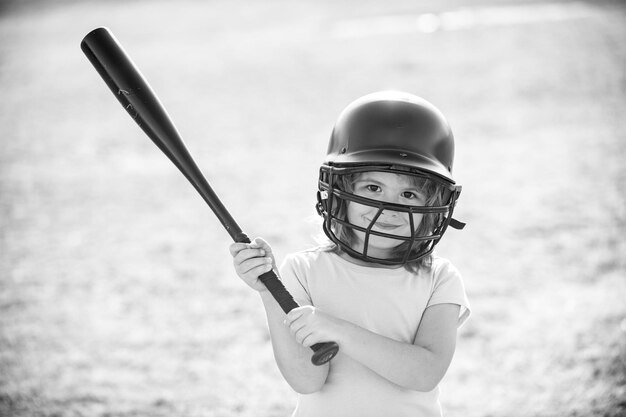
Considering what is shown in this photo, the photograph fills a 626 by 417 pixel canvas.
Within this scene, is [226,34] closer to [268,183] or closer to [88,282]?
[268,183]

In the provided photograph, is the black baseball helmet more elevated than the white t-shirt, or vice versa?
the black baseball helmet

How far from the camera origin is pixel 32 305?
16.3 ft

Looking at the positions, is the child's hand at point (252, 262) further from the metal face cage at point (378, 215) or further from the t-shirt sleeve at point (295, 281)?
the metal face cage at point (378, 215)

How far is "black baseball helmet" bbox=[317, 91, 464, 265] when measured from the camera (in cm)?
201

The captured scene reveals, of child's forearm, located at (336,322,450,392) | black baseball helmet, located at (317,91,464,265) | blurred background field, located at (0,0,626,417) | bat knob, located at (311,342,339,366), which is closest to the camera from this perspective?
bat knob, located at (311,342,339,366)

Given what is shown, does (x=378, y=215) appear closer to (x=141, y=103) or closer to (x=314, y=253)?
(x=314, y=253)

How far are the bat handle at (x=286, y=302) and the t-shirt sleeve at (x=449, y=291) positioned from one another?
427 mm

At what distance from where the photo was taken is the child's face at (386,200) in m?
2.02

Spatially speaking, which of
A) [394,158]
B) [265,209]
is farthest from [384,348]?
[265,209]

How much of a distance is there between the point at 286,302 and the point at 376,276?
36cm

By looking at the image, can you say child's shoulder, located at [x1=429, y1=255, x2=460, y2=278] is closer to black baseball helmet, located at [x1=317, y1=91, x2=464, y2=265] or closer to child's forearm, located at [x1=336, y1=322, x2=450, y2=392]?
black baseball helmet, located at [x1=317, y1=91, x2=464, y2=265]

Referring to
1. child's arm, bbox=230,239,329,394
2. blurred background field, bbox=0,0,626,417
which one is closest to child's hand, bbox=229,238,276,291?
child's arm, bbox=230,239,329,394

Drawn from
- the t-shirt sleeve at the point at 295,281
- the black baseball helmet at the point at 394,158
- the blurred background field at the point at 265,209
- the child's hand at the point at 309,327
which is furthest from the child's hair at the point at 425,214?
the blurred background field at the point at 265,209

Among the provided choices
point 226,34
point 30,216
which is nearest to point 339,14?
point 226,34
